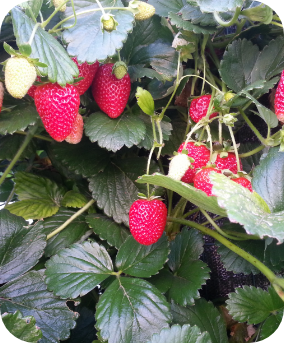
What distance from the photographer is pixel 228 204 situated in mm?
365

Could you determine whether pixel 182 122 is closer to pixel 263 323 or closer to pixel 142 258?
pixel 142 258

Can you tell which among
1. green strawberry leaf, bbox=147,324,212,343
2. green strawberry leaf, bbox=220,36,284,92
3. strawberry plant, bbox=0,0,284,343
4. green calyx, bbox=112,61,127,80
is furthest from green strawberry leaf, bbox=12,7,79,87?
green strawberry leaf, bbox=147,324,212,343

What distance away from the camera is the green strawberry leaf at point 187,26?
0.60 metres

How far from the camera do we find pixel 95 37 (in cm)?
55

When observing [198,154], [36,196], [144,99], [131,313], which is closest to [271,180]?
[198,154]

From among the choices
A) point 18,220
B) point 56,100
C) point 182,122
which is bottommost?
point 18,220

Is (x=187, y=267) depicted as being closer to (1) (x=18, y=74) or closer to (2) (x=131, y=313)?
(2) (x=131, y=313)

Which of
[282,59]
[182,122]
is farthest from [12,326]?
[282,59]

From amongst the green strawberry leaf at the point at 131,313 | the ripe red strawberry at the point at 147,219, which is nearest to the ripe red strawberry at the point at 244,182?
the ripe red strawberry at the point at 147,219

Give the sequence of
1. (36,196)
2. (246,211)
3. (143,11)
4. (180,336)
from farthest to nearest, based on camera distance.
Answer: (36,196) → (143,11) → (180,336) → (246,211)

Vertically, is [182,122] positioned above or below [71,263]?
above

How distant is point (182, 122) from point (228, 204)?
49cm

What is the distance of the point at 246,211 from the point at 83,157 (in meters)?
0.49

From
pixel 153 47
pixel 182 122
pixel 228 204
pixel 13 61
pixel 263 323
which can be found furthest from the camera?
pixel 182 122
